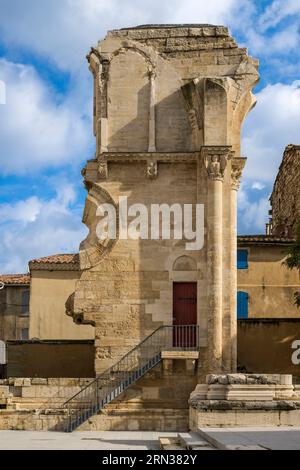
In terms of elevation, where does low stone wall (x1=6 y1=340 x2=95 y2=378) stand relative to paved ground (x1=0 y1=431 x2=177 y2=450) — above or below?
above

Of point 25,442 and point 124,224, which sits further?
point 124,224

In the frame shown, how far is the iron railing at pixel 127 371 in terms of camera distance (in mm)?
25281

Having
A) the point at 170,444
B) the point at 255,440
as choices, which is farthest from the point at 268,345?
the point at 255,440

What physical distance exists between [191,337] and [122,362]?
2.26 meters

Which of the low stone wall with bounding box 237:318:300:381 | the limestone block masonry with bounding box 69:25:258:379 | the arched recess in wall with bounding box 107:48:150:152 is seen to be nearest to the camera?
the limestone block masonry with bounding box 69:25:258:379

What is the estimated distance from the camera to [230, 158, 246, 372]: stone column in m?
26.1

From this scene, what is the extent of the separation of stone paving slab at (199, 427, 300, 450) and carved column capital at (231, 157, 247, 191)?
10615 mm

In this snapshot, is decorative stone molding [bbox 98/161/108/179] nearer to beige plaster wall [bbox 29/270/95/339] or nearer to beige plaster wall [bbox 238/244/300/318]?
beige plaster wall [bbox 238/244/300/318]

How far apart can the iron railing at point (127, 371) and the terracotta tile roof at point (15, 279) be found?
22.6 m

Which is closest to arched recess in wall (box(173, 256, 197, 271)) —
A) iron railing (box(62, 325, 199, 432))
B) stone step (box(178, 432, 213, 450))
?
iron railing (box(62, 325, 199, 432))
